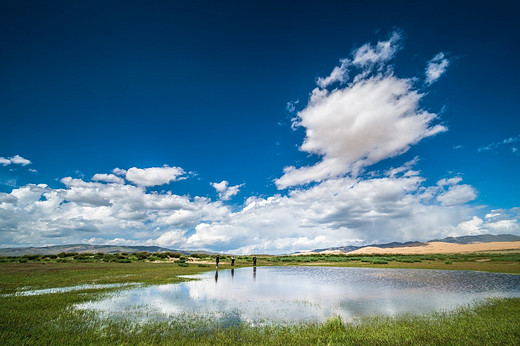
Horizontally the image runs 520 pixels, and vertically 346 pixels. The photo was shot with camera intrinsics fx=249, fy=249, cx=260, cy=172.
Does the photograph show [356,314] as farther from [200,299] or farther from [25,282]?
[25,282]

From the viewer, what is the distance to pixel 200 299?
869 inches

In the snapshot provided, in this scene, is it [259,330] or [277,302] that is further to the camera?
[277,302]

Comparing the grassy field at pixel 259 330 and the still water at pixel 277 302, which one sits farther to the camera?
the still water at pixel 277 302

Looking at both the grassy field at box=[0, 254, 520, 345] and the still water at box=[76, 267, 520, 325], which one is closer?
the grassy field at box=[0, 254, 520, 345]

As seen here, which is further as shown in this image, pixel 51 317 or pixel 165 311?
pixel 165 311

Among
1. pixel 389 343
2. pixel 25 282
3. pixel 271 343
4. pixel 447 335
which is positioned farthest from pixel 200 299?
pixel 25 282

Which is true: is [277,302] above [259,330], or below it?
below

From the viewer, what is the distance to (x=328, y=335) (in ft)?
41.3

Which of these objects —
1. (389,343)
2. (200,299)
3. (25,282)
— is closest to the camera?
(389,343)

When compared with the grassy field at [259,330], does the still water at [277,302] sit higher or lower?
lower

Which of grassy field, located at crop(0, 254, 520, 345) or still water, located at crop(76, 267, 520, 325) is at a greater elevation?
grassy field, located at crop(0, 254, 520, 345)

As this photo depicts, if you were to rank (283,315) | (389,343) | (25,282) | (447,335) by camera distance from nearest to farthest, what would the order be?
1. (389,343)
2. (447,335)
3. (283,315)
4. (25,282)

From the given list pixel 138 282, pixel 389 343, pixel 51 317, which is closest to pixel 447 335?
pixel 389 343

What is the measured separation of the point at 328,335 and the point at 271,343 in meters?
3.11
